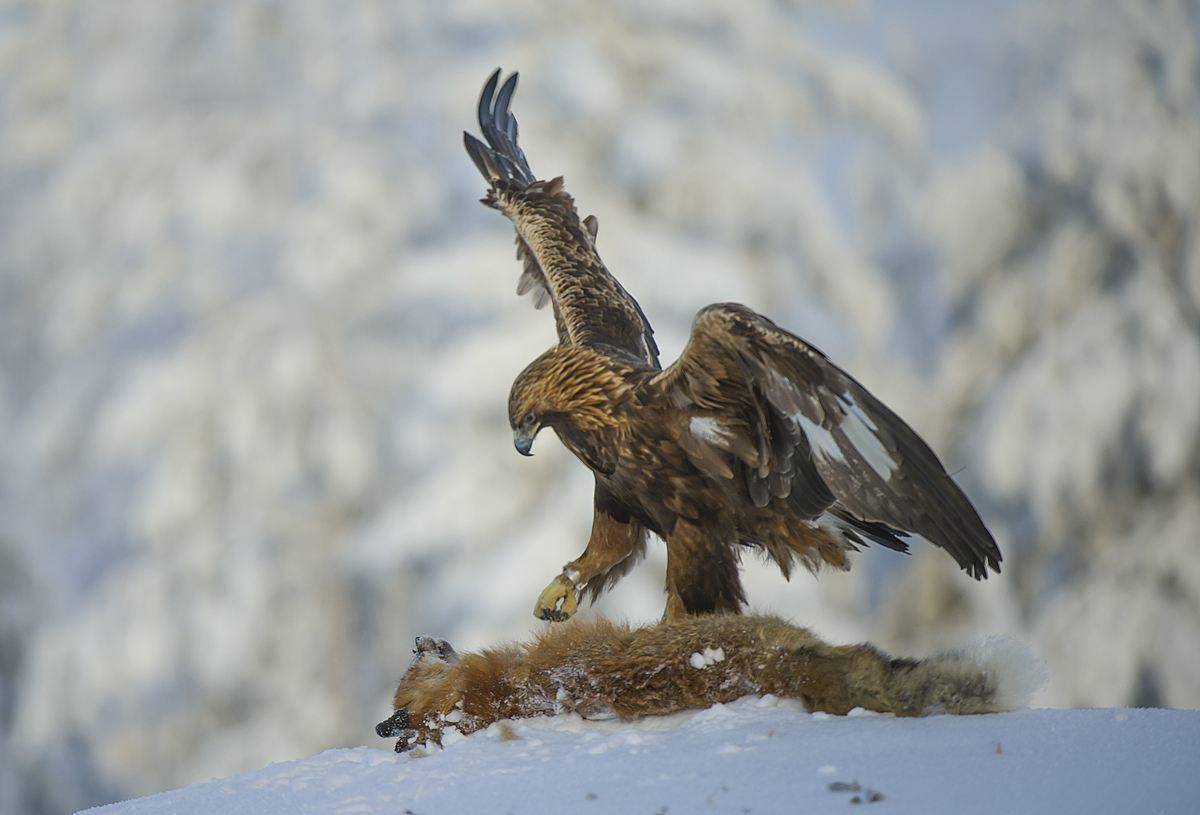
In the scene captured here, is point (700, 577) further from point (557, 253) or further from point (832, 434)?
point (557, 253)

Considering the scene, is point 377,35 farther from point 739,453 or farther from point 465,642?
point 739,453

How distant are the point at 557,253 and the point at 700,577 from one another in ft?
3.66

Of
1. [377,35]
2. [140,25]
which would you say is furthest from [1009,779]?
[140,25]

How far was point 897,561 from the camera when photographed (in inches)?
390

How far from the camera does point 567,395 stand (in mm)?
3230

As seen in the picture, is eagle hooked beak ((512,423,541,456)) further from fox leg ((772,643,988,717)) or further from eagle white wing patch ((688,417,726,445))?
fox leg ((772,643,988,717))

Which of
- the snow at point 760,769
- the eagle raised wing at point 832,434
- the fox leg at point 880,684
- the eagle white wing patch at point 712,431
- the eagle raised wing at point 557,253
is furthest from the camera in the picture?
the eagle raised wing at point 557,253

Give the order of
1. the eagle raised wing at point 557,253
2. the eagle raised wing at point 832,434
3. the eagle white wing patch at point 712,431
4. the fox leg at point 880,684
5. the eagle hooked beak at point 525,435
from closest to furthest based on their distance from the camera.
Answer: the fox leg at point 880,684 → the eagle raised wing at point 832,434 → the eagle white wing patch at point 712,431 → the eagle hooked beak at point 525,435 → the eagle raised wing at point 557,253

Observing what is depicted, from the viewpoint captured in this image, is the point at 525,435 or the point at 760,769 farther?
the point at 525,435

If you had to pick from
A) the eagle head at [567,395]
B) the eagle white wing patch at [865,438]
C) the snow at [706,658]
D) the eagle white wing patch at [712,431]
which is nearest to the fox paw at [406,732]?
the snow at [706,658]

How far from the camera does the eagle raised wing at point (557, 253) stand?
12.0ft

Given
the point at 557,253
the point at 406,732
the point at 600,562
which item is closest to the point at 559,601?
the point at 600,562

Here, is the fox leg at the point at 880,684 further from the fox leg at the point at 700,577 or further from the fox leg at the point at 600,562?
the fox leg at the point at 600,562

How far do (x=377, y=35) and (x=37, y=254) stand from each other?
10.6ft
